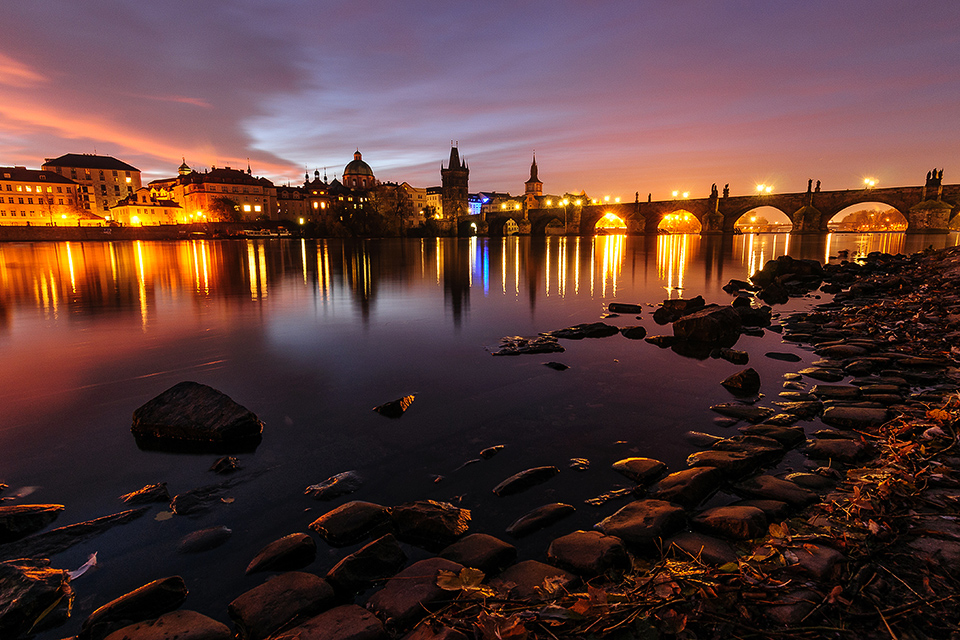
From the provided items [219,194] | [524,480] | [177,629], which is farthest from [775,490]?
[219,194]

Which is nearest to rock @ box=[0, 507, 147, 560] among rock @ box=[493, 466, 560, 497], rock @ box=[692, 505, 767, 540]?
rock @ box=[493, 466, 560, 497]

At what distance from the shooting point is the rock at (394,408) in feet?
21.1

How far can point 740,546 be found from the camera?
11.1ft

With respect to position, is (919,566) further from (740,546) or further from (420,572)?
(420,572)

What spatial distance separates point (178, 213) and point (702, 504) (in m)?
152

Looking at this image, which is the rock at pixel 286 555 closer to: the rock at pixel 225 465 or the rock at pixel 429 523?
the rock at pixel 429 523

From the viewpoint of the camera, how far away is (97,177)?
118375 millimetres

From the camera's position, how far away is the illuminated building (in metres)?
115

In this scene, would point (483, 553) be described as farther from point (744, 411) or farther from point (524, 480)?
point (744, 411)

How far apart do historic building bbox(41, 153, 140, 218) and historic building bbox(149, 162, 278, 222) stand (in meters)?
7.37

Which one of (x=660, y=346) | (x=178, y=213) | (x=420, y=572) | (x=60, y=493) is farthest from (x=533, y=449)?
(x=178, y=213)

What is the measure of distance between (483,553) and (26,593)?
332 cm

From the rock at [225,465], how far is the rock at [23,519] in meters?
1.32

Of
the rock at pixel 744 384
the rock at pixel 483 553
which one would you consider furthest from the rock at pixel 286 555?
the rock at pixel 744 384
